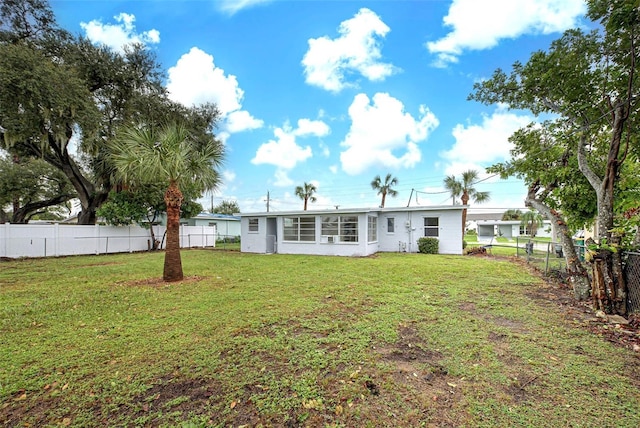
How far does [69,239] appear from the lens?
1447 centimetres

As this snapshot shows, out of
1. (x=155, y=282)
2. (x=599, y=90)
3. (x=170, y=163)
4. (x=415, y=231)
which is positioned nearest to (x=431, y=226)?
(x=415, y=231)

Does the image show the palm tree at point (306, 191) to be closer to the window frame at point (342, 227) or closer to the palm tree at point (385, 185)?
the palm tree at point (385, 185)

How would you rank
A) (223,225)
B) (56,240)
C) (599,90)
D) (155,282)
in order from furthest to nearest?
(223,225)
(56,240)
(155,282)
(599,90)

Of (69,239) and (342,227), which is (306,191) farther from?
(69,239)

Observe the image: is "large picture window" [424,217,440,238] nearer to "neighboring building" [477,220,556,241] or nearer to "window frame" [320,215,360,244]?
"window frame" [320,215,360,244]

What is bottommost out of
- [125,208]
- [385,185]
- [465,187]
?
[125,208]

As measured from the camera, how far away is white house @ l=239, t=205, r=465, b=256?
14.5 metres

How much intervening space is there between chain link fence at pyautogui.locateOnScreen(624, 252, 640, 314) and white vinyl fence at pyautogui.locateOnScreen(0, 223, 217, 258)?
20.4m

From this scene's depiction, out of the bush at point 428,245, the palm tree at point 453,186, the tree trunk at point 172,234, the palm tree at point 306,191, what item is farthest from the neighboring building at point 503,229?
the tree trunk at point 172,234

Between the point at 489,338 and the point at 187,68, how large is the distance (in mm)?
15210

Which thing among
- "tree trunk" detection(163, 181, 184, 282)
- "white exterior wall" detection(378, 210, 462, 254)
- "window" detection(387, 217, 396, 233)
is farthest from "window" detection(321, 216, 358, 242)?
"tree trunk" detection(163, 181, 184, 282)

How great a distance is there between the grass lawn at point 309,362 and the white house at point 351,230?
8422 mm

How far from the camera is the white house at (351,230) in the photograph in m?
14.5

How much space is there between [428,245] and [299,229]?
7.04 meters
